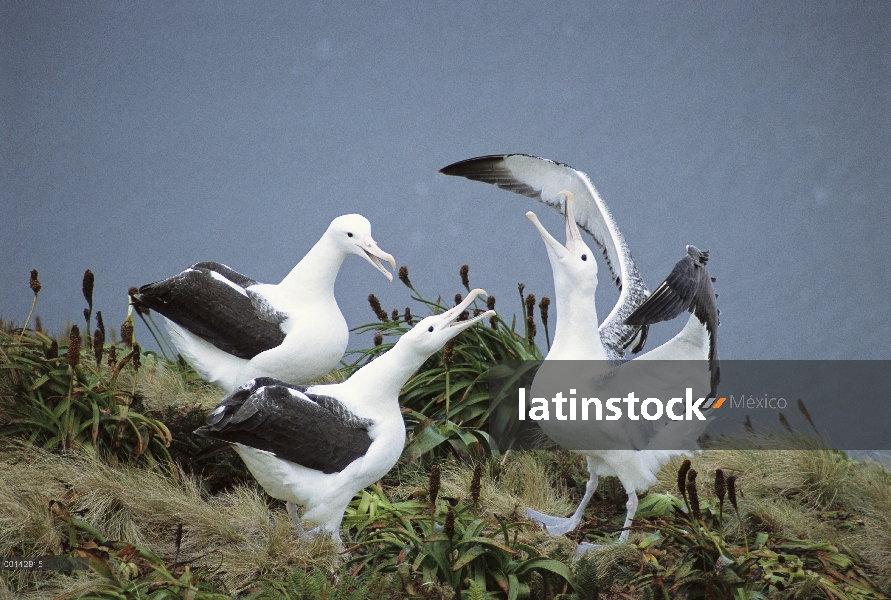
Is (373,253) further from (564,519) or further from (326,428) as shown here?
(564,519)

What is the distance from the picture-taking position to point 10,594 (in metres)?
4.39

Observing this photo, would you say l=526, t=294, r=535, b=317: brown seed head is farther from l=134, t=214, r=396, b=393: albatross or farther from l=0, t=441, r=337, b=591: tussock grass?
l=0, t=441, r=337, b=591: tussock grass

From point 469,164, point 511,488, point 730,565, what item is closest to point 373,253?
point 469,164

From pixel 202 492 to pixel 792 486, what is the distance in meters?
3.53

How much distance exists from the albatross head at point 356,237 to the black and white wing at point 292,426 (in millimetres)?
1089

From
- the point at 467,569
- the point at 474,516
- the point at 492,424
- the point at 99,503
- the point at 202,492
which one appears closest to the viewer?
the point at 467,569

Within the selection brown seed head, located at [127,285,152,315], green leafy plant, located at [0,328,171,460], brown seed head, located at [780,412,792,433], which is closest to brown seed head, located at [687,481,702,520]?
brown seed head, located at [780,412,792,433]

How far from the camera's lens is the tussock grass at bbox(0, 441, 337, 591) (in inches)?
181

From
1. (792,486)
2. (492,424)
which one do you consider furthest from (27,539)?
(792,486)

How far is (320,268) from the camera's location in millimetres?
5586

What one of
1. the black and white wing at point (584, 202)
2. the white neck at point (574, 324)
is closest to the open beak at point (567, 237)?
the white neck at point (574, 324)

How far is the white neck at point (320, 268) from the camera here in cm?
557

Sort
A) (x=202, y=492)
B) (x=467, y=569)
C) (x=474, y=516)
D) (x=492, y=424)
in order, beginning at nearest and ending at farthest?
1. (x=467, y=569)
2. (x=474, y=516)
3. (x=202, y=492)
4. (x=492, y=424)

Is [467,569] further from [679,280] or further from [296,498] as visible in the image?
[679,280]
